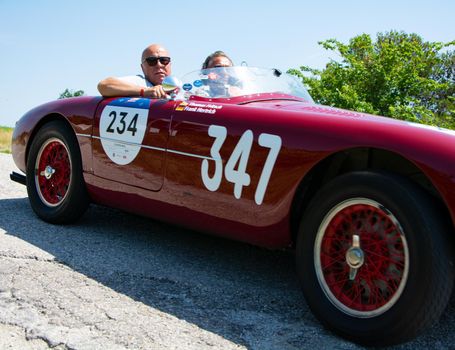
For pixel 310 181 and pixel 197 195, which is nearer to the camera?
pixel 310 181

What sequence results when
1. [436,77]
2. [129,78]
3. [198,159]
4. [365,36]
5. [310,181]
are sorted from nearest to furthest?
[310,181] < [198,159] < [129,78] < [365,36] < [436,77]

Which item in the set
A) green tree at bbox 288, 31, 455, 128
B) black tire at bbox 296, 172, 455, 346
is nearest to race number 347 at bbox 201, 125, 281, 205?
black tire at bbox 296, 172, 455, 346

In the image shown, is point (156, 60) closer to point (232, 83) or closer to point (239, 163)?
point (232, 83)

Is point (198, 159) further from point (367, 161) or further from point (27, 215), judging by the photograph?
point (27, 215)

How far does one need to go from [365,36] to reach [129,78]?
44.5ft

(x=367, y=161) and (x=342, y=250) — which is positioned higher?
(x=367, y=161)

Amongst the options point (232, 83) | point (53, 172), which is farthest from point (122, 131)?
point (53, 172)

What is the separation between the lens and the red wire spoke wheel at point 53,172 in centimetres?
420

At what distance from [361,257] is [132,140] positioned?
1.77m

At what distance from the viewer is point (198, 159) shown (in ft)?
10.1

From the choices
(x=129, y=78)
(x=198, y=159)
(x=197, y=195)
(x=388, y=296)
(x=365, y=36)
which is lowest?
(x=388, y=296)

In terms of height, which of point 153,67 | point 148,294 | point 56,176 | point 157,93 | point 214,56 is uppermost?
point 214,56

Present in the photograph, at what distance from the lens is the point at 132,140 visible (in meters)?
3.55

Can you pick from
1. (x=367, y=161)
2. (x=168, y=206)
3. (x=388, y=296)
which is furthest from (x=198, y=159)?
(x=388, y=296)
